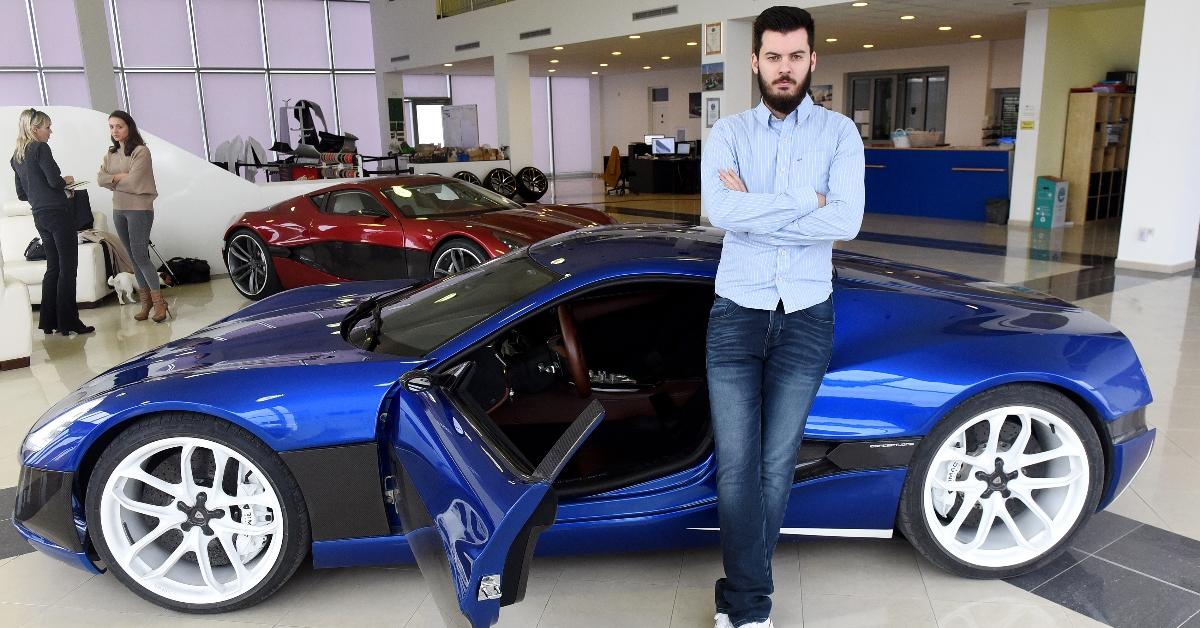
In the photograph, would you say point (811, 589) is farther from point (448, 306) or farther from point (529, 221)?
point (529, 221)

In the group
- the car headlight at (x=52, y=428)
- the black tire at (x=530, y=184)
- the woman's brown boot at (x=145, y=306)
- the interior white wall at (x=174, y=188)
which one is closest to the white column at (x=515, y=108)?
the black tire at (x=530, y=184)

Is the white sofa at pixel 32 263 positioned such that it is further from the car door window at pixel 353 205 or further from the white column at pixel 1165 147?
the white column at pixel 1165 147

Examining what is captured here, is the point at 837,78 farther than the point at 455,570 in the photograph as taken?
Yes

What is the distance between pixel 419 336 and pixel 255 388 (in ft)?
1.53

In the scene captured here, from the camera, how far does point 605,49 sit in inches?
649

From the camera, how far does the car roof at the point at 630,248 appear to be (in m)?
2.42

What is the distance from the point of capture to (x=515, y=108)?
53.9 feet

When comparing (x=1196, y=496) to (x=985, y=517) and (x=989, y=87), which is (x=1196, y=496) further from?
(x=989, y=87)

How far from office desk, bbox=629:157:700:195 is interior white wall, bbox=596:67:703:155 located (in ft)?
14.5

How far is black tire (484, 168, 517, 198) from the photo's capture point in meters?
14.9

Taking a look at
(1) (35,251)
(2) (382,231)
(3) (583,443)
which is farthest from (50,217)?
(3) (583,443)

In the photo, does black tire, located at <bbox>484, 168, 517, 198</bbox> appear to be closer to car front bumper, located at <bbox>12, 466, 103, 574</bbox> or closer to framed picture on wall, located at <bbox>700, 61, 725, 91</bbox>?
framed picture on wall, located at <bbox>700, 61, 725, 91</bbox>

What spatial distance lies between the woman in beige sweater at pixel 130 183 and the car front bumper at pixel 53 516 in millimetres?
4402

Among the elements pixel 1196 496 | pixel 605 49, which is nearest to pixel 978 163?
pixel 605 49
